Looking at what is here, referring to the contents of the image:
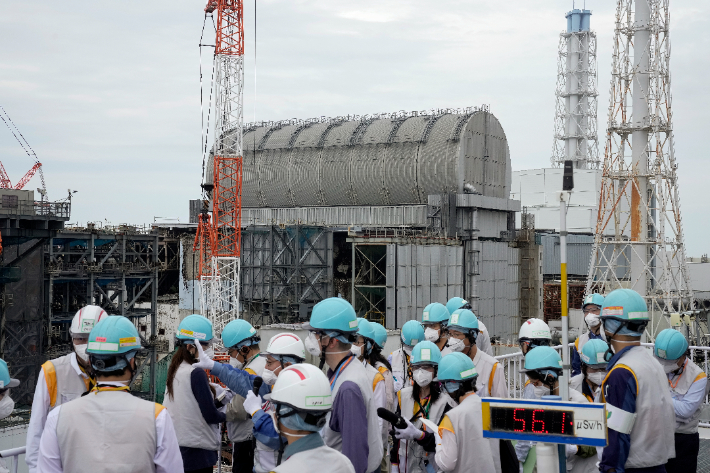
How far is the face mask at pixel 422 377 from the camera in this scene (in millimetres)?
7285

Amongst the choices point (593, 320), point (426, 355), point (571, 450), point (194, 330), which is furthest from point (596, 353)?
point (194, 330)

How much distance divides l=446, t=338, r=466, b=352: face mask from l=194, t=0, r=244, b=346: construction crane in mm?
41623

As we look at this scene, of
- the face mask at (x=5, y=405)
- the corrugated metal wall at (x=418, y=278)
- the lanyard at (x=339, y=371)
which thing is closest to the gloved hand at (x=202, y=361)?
the lanyard at (x=339, y=371)

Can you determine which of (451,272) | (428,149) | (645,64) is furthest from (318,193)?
(645,64)

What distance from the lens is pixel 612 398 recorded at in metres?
6.11

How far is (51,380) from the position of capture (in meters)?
6.57

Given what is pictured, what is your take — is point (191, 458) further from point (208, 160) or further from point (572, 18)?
point (572, 18)

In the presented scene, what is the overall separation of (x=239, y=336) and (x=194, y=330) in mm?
1023

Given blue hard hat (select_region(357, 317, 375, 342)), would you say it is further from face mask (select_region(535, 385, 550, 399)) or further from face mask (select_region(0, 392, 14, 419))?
face mask (select_region(0, 392, 14, 419))

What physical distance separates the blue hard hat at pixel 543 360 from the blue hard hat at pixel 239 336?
10.1 feet

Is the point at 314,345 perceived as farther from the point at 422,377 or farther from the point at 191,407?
the point at 191,407

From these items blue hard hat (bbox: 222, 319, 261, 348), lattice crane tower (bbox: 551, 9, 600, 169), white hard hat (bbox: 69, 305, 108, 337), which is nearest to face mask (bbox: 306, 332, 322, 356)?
white hard hat (bbox: 69, 305, 108, 337)

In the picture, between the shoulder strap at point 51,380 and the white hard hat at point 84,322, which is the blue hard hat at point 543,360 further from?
the shoulder strap at point 51,380

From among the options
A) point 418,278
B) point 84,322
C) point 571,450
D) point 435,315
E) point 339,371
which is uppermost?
point 84,322
